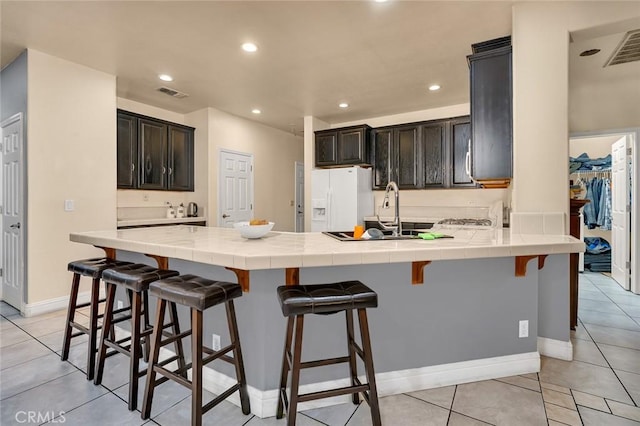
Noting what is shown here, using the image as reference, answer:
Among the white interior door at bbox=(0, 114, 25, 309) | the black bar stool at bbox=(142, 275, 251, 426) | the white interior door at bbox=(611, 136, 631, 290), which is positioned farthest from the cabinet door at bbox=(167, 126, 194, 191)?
the white interior door at bbox=(611, 136, 631, 290)

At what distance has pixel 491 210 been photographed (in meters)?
4.80

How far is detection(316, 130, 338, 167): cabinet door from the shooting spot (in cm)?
561

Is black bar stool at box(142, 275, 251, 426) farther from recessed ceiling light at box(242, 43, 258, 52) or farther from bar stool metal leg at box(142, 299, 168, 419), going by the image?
recessed ceiling light at box(242, 43, 258, 52)

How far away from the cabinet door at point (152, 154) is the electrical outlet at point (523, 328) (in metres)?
4.62

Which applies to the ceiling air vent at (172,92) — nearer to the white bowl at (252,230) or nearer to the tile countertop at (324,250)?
the tile countertop at (324,250)

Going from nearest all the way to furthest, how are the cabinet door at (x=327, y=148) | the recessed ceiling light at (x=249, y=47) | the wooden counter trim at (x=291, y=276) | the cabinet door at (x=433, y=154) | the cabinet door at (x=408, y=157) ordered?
the wooden counter trim at (x=291, y=276) < the recessed ceiling light at (x=249, y=47) < the cabinet door at (x=433, y=154) < the cabinet door at (x=408, y=157) < the cabinet door at (x=327, y=148)

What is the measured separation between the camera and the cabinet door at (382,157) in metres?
5.38

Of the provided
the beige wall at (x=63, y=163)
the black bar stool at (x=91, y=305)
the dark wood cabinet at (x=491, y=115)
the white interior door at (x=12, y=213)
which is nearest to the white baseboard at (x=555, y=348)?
the dark wood cabinet at (x=491, y=115)

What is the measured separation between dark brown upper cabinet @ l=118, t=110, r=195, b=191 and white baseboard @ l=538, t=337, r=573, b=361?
4812 millimetres

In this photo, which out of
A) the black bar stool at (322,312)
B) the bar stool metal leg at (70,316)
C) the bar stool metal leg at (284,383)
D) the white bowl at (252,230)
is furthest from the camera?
the bar stool metal leg at (70,316)

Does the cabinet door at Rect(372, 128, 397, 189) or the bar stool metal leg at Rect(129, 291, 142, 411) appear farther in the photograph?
the cabinet door at Rect(372, 128, 397, 189)

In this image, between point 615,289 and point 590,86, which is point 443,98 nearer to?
point 590,86

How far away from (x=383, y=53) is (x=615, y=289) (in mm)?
4124

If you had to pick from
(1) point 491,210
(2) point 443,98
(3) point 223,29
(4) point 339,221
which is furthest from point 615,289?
(3) point 223,29
